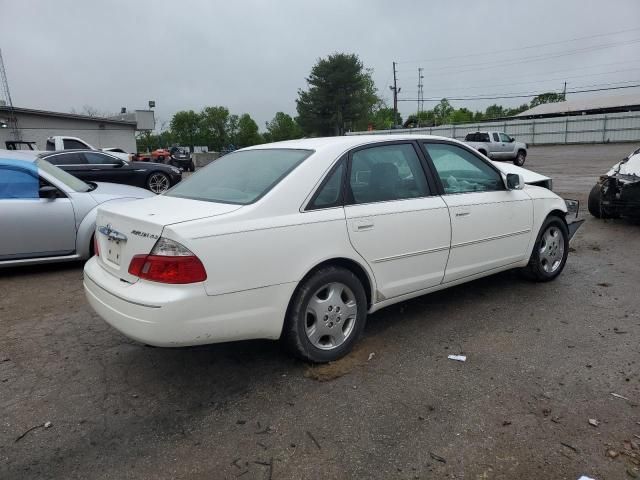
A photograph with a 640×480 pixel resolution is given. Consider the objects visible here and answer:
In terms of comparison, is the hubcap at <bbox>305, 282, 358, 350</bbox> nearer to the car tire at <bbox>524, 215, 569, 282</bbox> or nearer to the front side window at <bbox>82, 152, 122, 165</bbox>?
the car tire at <bbox>524, 215, 569, 282</bbox>

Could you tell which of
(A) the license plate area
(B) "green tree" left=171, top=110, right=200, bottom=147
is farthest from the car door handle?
(B) "green tree" left=171, top=110, right=200, bottom=147

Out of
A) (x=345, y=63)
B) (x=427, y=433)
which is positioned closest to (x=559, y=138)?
(x=345, y=63)

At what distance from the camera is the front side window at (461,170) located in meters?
4.17

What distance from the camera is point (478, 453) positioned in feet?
8.14

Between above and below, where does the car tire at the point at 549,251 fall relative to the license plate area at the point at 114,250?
below

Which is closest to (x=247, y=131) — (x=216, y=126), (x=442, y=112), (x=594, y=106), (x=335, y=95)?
(x=216, y=126)

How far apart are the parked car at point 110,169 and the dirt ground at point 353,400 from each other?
28.6 ft

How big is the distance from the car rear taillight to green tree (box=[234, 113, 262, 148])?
106995 mm

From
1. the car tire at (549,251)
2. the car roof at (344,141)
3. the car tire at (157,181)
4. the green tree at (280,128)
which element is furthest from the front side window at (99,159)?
the green tree at (280,128)

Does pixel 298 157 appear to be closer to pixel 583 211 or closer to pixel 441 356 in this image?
pixel 441 356

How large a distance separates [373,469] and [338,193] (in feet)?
5.88

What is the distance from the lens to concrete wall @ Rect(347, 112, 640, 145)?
1431 inches

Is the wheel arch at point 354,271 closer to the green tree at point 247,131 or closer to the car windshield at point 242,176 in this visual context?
the car windshield at point 242,176

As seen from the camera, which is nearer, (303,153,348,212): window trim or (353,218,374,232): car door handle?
(303,153,348,212): window trim
